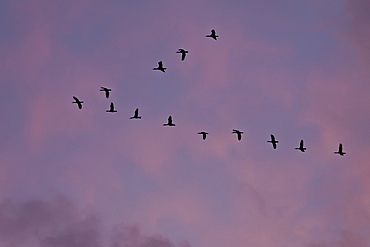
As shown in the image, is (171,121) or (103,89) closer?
(103,89)

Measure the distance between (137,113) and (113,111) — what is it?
629cm

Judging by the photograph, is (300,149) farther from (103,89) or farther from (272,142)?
(103,89)

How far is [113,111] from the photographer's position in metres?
150

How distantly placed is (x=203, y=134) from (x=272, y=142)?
535 inches

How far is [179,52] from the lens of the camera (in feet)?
488

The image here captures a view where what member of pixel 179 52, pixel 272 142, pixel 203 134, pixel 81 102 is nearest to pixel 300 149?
pixel 272 142

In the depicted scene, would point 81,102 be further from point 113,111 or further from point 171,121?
point 171,121

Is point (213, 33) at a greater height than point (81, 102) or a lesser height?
greater

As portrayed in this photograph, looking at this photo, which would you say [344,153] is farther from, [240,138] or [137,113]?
[137,113]

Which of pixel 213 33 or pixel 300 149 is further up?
pixel 213 33

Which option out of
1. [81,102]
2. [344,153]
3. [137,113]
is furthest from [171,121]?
[344,153]

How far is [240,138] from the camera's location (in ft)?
509

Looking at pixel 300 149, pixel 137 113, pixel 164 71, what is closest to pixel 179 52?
pixel 164 71

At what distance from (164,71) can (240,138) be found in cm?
1880
